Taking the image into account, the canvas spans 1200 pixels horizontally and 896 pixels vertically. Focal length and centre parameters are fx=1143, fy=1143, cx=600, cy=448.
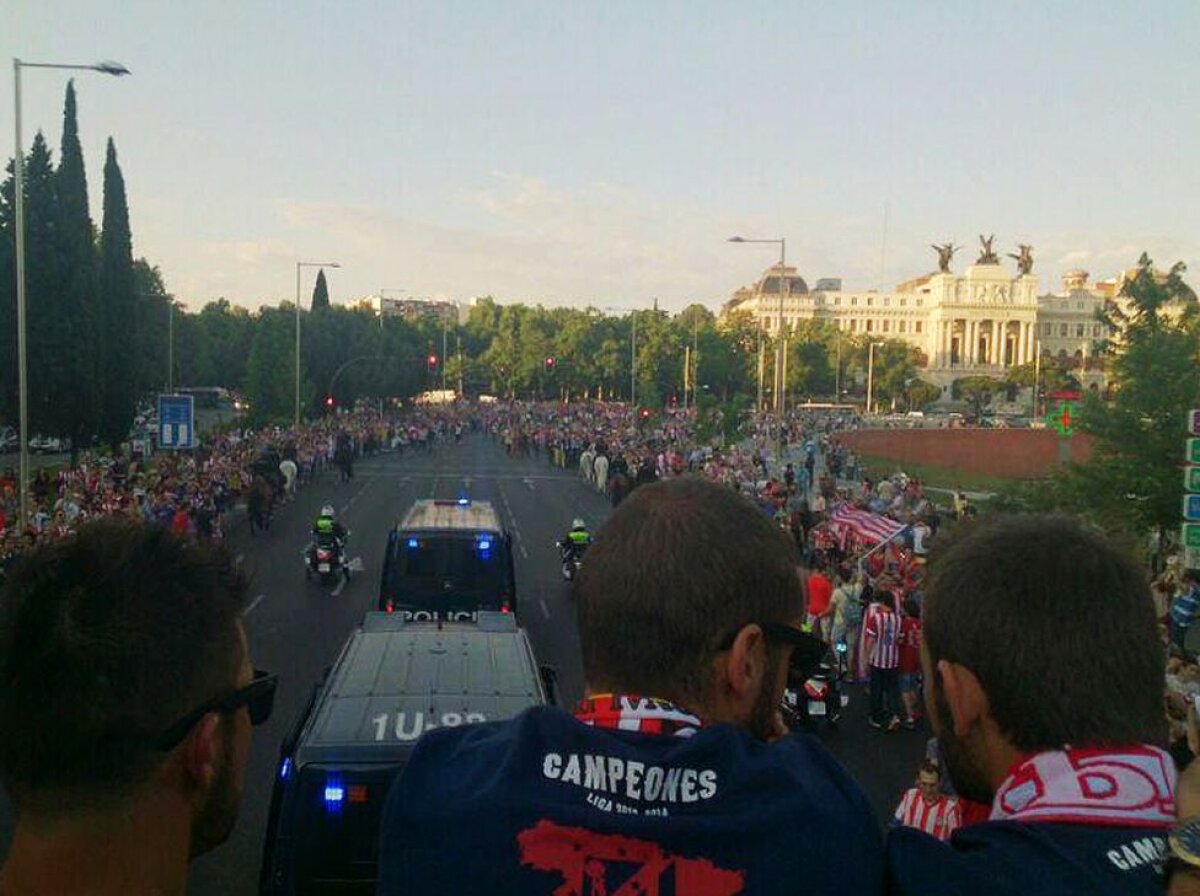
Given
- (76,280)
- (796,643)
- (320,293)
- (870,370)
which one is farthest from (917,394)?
(796,643)

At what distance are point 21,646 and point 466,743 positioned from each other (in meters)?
0.76

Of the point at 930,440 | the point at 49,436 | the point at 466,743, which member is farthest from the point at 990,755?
the point at 930,440

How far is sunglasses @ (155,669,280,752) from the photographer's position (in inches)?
77.3

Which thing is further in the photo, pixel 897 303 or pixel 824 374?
pixel 897 303

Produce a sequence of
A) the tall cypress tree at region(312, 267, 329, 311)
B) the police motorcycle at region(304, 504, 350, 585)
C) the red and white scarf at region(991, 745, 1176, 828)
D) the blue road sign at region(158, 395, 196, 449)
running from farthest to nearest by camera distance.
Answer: the tall cypress tree at region(312, 267, 329, 311) → the blue road sign at region(158, 395, 196, 449) → the police motorcycle at region(304, 504, 350, 585) → the red and white scarf at region(991, 745, 1176, 828)

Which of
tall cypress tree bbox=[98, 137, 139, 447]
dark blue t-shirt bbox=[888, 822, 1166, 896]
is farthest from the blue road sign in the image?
dark blue t-shirt bbox=[888, 822, 1166, 896]

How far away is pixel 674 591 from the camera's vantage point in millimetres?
2076

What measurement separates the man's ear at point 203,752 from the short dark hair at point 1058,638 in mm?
1333

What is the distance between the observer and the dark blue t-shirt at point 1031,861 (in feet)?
5.51

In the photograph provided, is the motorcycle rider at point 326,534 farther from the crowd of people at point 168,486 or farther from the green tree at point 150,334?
the green tree at point 150,334

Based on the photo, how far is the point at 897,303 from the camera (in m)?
155

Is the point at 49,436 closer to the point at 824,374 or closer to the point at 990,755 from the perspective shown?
the point at 990,755

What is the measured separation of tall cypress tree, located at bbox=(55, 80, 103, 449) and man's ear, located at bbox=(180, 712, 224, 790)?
41.5m

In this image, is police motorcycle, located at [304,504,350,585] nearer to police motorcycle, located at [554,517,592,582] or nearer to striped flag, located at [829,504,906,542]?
police motorcycle, located at [554,517,592,582]
